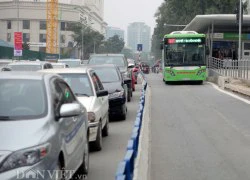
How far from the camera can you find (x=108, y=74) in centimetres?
1689

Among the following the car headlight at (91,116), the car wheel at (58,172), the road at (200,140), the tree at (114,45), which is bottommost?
the road at (200,140)

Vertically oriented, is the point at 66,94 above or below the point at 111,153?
above

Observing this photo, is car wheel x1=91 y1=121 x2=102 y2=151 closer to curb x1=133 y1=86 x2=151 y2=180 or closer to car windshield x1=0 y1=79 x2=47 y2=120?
curb x1=133 y1=86 x2=151 y2=180

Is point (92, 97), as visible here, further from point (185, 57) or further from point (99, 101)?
point (185, 57)

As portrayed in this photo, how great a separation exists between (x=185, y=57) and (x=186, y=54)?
19 centimetres

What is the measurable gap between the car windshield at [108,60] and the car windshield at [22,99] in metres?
15.9

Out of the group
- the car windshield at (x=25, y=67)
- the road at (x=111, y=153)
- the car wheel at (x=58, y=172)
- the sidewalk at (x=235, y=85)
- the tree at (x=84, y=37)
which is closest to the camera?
the car wheel at (x=58, y=172)

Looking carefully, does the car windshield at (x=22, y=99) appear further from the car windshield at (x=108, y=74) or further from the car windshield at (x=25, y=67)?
the car windshield at (x=25, y=67)

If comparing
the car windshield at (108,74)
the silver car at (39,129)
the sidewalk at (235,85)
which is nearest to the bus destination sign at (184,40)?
the sidewalk at (235,85)

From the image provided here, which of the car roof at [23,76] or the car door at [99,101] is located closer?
the car roof at [23,76]

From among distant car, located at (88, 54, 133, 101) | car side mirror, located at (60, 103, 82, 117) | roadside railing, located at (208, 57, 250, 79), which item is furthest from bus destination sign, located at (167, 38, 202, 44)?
car side mirror, located at (60, 103, 82, 117)

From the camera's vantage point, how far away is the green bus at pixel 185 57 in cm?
3309

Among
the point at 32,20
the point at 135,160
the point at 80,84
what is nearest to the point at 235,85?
the point at 80,84

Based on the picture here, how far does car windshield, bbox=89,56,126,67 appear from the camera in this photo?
22.9 m
